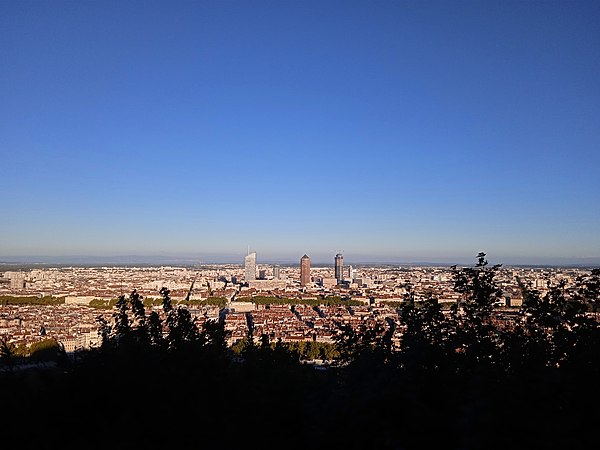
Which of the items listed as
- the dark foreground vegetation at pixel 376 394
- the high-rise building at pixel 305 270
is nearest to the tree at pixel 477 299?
the dark foreground vegetation at pixel 376 394

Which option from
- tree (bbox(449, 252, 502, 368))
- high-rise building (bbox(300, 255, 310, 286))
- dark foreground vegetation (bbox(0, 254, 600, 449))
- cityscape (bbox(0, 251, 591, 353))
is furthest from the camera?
high-rise building (bbox(300, 255, 310, 286))

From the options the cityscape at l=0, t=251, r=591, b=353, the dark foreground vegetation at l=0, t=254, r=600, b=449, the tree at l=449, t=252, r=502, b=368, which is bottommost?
the cityscape at l=0, t=251, r=591, b=353

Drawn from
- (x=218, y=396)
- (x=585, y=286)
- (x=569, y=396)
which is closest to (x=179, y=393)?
(x=218, y=396)

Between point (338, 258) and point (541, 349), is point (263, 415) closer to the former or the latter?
point (541, 349)

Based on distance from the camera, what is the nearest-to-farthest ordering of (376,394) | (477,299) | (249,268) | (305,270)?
(376,394) → (477,299) → (305,270) → (249,268)

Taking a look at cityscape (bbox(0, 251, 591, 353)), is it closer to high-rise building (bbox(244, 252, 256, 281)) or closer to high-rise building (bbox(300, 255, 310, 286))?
high-rise building (bbox(300, 255, 310, 286))

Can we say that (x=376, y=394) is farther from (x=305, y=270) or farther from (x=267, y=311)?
(x=305, y=270)

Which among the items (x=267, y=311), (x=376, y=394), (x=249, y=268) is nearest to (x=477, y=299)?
(x=376, y=394)

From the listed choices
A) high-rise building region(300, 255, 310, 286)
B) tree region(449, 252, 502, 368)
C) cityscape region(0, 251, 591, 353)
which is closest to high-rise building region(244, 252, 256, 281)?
high-rise building region(300, 255, 310, 286)

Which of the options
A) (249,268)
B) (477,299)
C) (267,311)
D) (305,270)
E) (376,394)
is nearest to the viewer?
(376,394)
